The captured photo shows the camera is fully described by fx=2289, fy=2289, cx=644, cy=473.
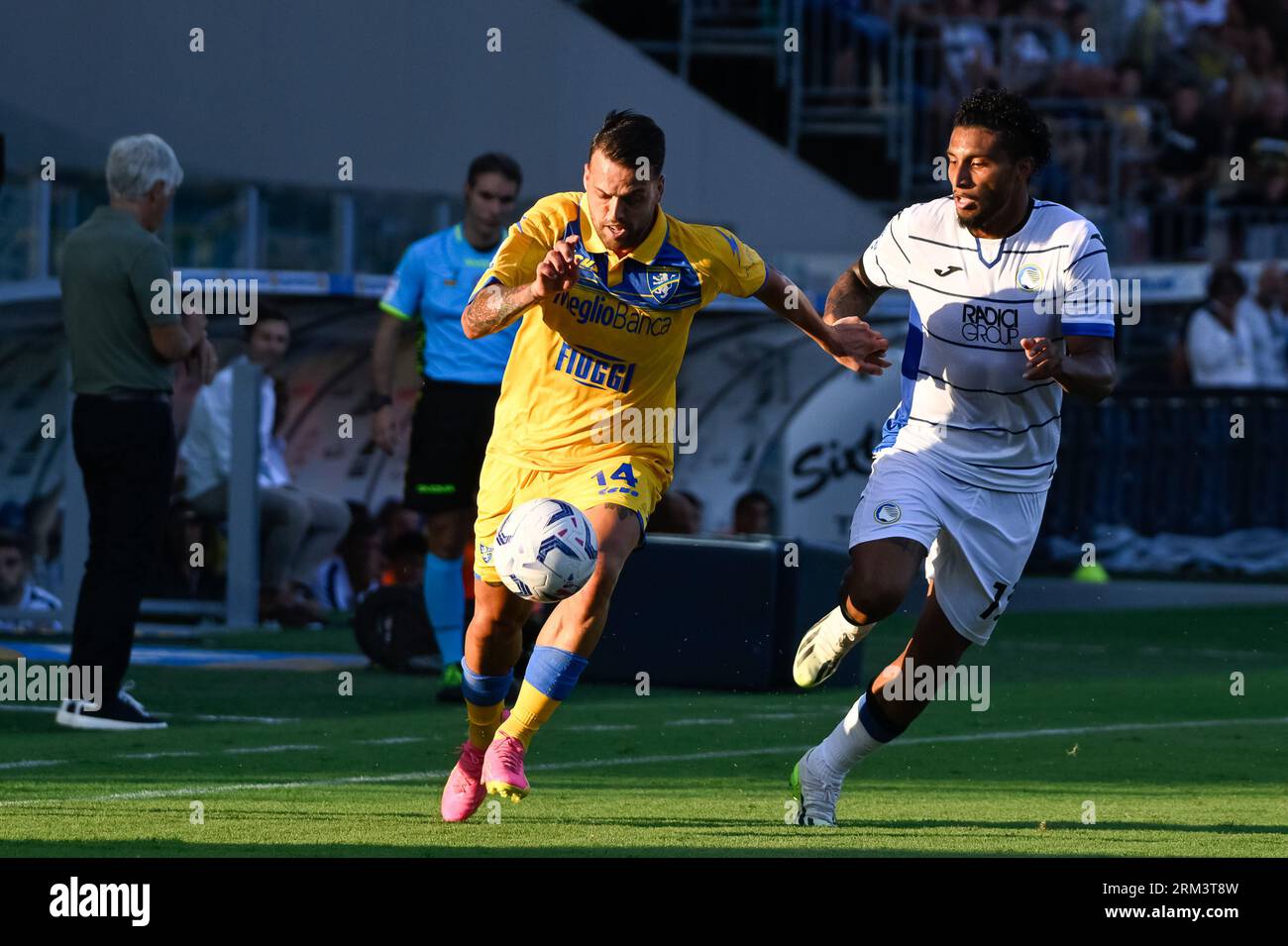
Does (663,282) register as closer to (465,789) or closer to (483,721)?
(483,721)

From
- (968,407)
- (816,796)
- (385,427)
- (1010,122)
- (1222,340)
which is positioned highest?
(1010,122)

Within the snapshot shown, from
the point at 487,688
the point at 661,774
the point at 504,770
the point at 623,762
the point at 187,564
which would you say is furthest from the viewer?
the point at 187,564

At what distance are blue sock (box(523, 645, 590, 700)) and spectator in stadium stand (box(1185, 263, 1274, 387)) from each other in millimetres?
12815

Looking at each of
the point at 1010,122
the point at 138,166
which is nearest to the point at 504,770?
the point at 1010,122

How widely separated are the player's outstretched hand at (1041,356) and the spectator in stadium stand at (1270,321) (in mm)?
13145

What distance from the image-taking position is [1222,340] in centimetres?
1888

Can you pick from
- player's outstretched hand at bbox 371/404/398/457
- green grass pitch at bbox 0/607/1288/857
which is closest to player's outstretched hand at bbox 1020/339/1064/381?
green grass pitch at bbox 0/607/1288/857

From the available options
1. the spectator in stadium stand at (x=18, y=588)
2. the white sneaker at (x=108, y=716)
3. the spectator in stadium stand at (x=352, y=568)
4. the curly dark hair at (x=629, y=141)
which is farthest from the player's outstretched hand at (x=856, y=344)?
the spectator in stadium stand at (x=352, y=568)

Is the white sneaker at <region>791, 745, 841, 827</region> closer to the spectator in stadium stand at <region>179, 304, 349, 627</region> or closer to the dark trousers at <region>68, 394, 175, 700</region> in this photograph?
the dark trousers at <region>68, 394, 175, 700</region>

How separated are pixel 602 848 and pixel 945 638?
5.06 ft

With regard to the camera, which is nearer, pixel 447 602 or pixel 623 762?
pixel 623 762

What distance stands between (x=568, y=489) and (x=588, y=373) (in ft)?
1.20

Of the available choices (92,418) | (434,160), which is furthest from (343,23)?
(92,418)

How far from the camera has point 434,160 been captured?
19125 millimetres
